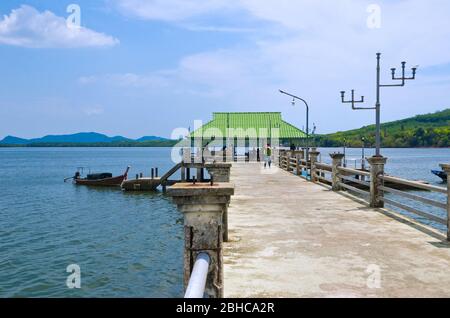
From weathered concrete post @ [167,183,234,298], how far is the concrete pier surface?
1.21 m

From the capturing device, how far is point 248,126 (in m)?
55.4

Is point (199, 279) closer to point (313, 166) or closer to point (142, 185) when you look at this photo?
point (313, 166)

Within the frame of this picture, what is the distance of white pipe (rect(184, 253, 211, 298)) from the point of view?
3.42 metres

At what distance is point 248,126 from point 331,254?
47994 millimetres

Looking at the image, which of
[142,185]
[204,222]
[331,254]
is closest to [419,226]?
[331,254]

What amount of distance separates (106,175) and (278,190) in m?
40.3

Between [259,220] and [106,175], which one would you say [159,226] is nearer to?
[259,220]

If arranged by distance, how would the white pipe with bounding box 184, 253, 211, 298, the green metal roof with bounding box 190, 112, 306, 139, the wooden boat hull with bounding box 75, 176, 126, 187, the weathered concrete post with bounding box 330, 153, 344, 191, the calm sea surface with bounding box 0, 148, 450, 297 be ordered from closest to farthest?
the white pipe with bounding box 184, 253, 211, 298, the calm sea surface with bounding box 0, 148, 450, 297, the weathered concrete post with bounding box 330, 153, 344, 191, the wooden boat hull with bounding box 75, 176, 126, 187, the green metal roof with bounding box 190, 112, 306, 139

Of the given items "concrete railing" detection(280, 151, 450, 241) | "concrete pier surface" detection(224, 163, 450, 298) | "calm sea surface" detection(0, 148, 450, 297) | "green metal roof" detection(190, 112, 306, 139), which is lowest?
"calm sea surface" detection(0, 148, 450, 297)

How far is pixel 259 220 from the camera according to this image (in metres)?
11.2

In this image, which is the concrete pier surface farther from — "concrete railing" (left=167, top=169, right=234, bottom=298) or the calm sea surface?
the calm sea surface

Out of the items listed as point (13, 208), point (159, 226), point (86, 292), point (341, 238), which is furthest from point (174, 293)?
point (13, 208)

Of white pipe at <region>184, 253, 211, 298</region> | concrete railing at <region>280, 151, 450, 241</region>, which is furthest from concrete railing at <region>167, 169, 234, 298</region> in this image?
concrete railing at <region>280, 151, 450, 241</region>

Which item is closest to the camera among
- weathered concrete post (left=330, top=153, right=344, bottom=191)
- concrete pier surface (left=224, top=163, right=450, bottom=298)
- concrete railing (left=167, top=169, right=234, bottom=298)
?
concrete railing (left=167, top=169, right=234, bottom=298)
